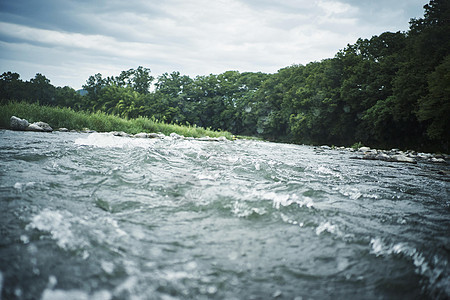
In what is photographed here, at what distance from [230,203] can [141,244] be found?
1.03 m

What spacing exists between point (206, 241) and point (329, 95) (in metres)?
29.2

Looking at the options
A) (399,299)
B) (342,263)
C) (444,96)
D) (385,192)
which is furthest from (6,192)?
(444,96)

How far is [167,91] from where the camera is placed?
161ft

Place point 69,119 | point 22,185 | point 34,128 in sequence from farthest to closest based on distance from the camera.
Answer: point 69,119
point 34,128
point 22,185

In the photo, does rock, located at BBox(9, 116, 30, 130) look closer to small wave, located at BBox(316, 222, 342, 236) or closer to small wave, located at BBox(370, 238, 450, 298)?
small wave, located at BBox(316, 222, 342, 236)

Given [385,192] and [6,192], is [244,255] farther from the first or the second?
[385,192]

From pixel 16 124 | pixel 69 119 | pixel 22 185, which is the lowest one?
pixel 22 185

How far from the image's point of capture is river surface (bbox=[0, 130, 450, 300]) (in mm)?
1161

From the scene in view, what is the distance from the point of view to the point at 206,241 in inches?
63.5

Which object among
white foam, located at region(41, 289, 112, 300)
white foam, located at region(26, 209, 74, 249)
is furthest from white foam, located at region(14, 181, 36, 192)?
white foam, located at region(41, 289, 112, 300)

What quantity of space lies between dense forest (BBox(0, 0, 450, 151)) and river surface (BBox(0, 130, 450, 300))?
11589mm

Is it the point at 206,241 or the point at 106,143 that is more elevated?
the point at 106,143

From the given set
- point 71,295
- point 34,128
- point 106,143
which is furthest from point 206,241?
point 34,128

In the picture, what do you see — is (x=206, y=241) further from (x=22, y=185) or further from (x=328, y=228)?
(x=22, y=185)
